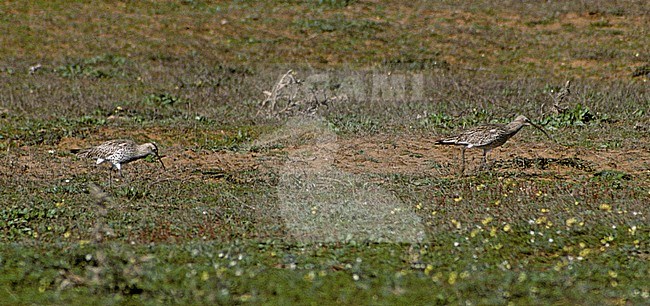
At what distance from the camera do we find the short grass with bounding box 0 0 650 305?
850 centimetres

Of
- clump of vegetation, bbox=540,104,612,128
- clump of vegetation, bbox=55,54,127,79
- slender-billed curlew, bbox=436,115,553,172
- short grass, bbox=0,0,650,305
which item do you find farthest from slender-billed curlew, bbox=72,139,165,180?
clump of vegetation, bbox=55,54,127,79

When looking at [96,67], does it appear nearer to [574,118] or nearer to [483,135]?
[574,118]

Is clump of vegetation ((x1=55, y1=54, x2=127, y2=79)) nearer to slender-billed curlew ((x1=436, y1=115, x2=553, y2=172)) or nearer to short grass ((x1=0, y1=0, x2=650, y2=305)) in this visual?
short grass ((x1=0, y1=0, x2=650, y2=305))

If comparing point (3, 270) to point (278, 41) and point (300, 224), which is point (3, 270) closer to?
point (300, 224)

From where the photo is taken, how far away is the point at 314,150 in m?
15.1

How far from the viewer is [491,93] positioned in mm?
20703

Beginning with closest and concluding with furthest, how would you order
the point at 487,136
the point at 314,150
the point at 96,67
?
the point at 487,136 < the point at 314,150 < the point at 96,67

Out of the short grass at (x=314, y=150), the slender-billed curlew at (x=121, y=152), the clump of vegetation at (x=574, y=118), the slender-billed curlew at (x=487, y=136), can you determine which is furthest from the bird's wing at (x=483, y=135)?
the slender-billed curlew at (x=121, y=152)

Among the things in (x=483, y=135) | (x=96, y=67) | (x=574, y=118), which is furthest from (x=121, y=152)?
(x=96, y=67)

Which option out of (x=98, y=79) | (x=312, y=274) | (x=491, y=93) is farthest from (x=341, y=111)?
(x=312, y=274)

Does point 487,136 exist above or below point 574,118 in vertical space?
above

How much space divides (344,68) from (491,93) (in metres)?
4.91

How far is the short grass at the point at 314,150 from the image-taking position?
8500 mm

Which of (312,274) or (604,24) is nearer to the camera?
(312,274)
